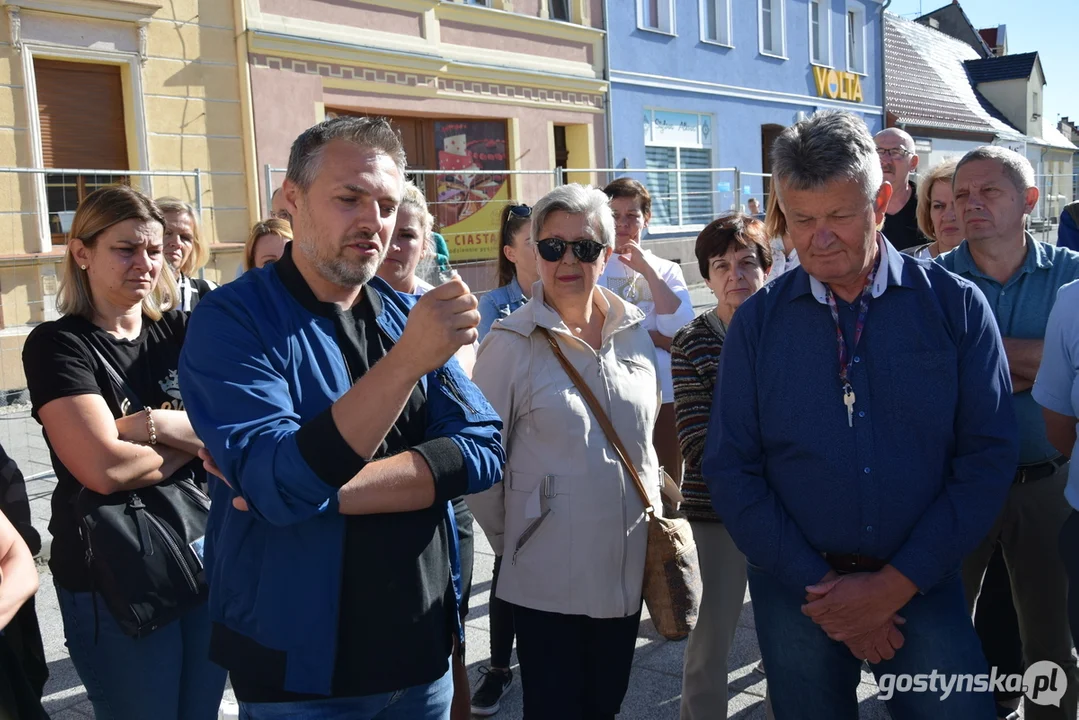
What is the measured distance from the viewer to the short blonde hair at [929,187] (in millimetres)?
3967

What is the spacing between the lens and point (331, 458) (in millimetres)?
1625

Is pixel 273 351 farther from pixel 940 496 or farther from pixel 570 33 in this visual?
pixel 570 33

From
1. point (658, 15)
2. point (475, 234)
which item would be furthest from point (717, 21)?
point (475, 234)

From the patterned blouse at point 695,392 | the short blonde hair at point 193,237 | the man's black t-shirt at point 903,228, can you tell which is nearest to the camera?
the patterned blouse at point 695,392

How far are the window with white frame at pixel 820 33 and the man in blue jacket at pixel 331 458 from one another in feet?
74.5

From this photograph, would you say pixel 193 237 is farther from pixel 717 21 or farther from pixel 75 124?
pixel 717 21

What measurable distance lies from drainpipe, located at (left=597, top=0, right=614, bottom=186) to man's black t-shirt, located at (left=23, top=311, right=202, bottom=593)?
14.6m

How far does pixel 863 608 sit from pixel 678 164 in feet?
56.9

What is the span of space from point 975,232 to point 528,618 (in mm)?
2043

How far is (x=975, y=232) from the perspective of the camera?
318 centimetres

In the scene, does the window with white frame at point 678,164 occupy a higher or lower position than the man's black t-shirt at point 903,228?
higher

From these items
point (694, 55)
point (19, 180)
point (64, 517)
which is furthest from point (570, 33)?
point (64, 517)

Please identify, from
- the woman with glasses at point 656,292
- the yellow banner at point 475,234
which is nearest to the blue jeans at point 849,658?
the woman with glasses at point 656,292

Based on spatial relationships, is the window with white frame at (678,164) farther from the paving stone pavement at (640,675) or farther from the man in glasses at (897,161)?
the paving stone pavement at (640,675)
